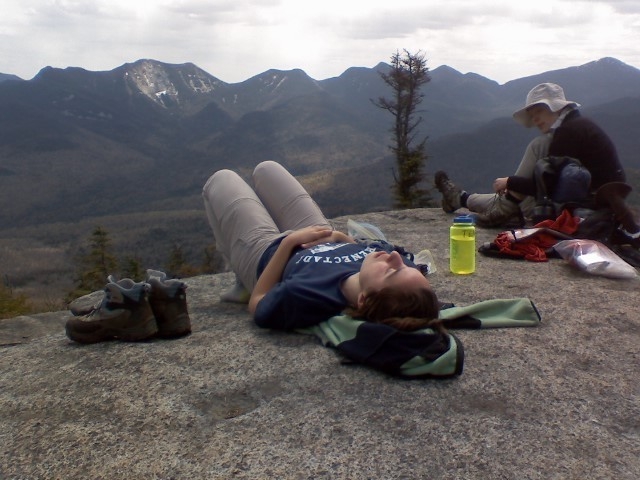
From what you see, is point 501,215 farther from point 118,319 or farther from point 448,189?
point 118,319

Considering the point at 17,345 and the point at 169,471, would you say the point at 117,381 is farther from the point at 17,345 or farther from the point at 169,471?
the point at 17,345

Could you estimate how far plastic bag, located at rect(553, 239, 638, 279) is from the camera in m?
5.47

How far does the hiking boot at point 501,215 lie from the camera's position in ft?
24.7

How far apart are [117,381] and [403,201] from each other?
28.8 meters

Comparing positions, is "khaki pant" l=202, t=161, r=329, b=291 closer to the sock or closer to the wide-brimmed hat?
the wide-brimmed hat

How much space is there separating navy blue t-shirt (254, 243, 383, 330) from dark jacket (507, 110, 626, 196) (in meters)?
3.30

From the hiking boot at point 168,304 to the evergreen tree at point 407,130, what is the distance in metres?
27.6

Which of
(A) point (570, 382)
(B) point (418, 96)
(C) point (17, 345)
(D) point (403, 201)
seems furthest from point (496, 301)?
(B) point (418, 96)

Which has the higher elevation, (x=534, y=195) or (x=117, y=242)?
(x=534, y=195)

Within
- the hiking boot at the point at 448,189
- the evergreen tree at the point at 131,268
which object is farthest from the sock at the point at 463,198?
the evergreen tree at the point at 131,268

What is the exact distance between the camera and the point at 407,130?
3675 cm

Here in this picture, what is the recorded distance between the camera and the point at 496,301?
4.45 metres

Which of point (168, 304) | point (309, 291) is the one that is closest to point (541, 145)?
point (309, 291)

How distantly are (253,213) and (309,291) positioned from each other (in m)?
1.28
